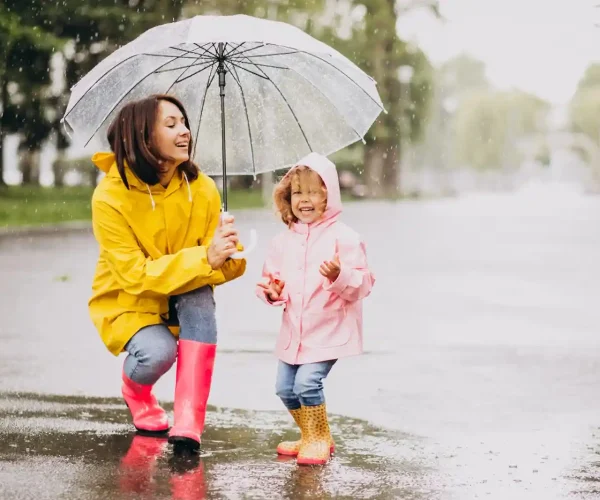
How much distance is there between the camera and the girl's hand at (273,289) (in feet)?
16.1

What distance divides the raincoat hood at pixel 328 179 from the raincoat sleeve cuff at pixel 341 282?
35cm

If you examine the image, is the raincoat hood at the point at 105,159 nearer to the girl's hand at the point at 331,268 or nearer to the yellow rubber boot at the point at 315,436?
the girl's hand at the point at 331,268

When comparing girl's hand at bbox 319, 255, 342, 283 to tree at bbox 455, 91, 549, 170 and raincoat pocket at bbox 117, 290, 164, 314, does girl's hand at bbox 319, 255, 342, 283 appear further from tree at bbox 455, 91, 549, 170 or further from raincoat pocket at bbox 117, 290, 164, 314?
tree at bbox 455, 91, 549, 170

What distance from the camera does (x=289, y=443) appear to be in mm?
5023

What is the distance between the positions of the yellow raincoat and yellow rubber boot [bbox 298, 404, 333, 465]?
0.65 metres

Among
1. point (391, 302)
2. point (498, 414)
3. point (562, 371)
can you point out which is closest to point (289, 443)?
point (498, 414)

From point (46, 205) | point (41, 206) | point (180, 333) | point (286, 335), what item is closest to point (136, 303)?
point (180, 333)

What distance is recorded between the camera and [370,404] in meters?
6.28

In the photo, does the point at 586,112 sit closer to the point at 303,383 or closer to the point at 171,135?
the point at 171,135

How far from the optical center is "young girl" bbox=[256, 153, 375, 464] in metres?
4.82

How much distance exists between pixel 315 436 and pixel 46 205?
86.7ft

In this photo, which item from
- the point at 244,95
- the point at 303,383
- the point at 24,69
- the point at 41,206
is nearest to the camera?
the point at 303,383

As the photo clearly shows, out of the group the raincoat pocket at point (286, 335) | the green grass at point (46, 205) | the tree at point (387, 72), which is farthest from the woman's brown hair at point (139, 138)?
the tree at point (387, 72)

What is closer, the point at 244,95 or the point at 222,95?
the point at 222,95
